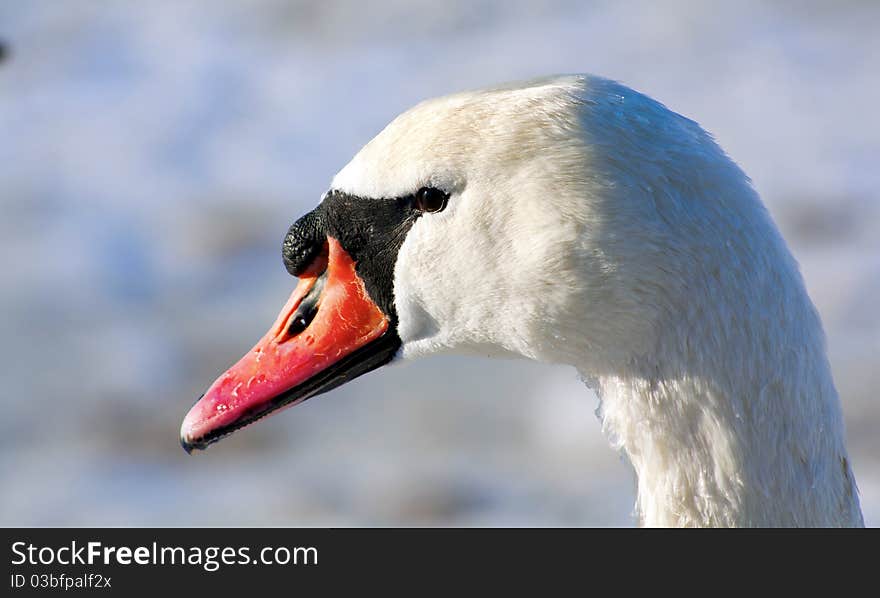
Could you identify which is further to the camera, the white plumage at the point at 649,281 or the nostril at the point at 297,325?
the nostril at the point at 297,325

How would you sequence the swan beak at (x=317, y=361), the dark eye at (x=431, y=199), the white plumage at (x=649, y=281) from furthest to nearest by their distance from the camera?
1. the swan beak at (x=317, y=361)
2. the dark eye at (x=431, y=199)
3. the white plumage at (x=649, y=281)

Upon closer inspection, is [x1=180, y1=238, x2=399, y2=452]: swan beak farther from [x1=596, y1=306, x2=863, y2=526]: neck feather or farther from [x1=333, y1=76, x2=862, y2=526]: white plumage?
[x1=596, y1=306, x2=863, y2=526]: neck feather

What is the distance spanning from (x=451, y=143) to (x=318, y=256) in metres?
0.48

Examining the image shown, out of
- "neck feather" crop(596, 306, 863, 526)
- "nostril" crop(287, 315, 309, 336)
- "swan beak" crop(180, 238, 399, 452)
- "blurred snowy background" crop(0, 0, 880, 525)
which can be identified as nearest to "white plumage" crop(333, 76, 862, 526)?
"neck feather" crop(596, 306, 863, 526)

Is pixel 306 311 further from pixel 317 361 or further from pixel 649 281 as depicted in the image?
pixel 649 281

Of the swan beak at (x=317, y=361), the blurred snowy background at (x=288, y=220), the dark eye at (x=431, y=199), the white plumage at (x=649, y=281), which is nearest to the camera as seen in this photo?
the white plumage at (x=649, y=281)

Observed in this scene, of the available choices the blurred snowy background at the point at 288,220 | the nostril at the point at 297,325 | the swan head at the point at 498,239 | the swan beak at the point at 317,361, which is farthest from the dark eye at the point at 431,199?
the blurred snowy background at the point at 288,220

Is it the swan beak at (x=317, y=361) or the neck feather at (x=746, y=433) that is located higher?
the swan beak at (x=317, y=361)

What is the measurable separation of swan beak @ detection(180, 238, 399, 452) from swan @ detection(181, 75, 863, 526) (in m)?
0.14

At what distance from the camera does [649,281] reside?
2398mm

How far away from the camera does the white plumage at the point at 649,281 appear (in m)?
2.38

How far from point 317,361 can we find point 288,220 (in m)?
5.20

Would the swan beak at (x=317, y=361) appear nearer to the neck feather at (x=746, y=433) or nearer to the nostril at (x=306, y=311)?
the nostril at (x=306, y=311)
